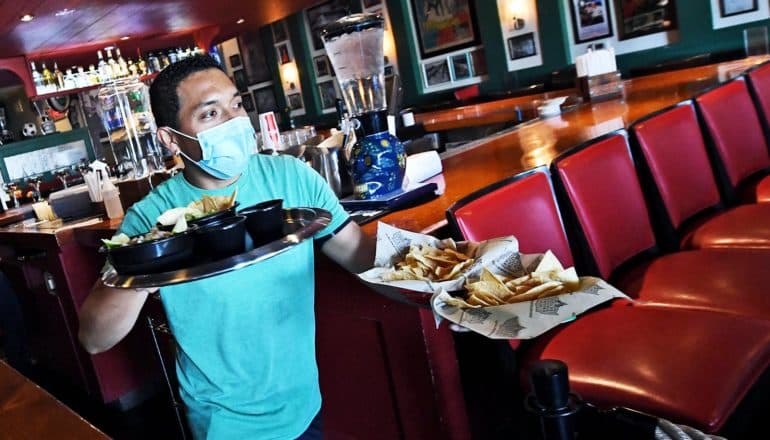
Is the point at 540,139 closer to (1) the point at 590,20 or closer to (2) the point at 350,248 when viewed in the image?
(2) the point at 350,248

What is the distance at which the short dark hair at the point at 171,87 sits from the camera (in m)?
1.39

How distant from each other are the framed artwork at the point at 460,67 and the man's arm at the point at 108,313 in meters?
8.05

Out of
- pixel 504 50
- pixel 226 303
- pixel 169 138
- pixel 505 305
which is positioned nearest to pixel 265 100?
pixel 504 50

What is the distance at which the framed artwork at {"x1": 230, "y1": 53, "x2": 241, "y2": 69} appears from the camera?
12699mm

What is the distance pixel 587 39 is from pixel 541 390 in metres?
7.42

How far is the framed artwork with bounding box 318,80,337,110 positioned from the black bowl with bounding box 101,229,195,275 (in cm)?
993

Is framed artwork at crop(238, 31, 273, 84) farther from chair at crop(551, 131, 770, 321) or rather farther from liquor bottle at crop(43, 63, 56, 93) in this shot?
chair at crop(551, 131, 770, 321)

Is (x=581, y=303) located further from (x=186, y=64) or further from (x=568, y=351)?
(x=186, y=64)

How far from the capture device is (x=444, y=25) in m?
8.81

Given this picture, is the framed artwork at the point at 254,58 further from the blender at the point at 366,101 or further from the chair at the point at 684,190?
the chair at the point at 684,190

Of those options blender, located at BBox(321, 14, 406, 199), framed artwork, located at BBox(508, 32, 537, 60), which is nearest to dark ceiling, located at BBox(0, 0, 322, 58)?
framed artwork, located at BBox(508, 32, 537, 60)

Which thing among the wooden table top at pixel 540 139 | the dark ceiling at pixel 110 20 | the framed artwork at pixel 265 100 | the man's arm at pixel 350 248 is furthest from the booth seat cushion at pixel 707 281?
the framed artwork at pixel 265 100

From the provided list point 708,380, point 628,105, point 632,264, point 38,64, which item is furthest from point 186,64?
point 38,64

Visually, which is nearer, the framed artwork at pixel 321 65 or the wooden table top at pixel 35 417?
the wooden table top at pixel 35 417
